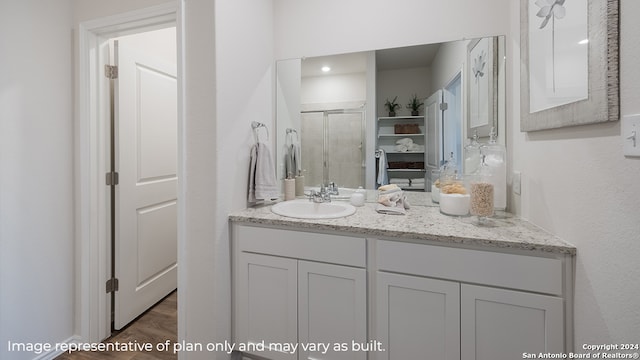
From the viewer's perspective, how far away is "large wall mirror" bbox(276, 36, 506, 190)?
1.63m

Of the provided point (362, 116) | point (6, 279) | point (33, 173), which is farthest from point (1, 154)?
point (362, 116)

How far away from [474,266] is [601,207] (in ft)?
1.48

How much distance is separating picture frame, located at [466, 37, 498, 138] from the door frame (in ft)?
6.24

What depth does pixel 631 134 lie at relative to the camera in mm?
739

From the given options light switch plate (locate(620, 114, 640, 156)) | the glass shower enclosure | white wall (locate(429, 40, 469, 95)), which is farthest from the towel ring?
light switch plate (locate(620, 114, 640, 156))

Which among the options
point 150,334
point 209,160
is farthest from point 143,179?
point 150,334

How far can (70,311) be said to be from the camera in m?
1.75

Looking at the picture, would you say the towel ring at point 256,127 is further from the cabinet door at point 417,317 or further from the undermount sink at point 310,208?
the cabinet door at point 417,317

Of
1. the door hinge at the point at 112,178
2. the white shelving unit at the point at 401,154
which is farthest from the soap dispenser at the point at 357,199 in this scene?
the door hinge at the point at 112,178

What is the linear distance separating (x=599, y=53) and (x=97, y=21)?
239 centimetres

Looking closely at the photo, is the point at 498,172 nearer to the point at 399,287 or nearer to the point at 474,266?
the point at 474,266

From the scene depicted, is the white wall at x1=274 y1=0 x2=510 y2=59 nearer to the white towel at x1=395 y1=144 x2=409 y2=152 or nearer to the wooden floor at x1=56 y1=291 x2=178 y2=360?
Result: the white towel at x1=395 y1=144 x2=409 y2=152

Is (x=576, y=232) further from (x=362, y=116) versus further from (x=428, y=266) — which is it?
(x=362, y=116)

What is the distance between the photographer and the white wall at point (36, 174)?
141 centimetres
